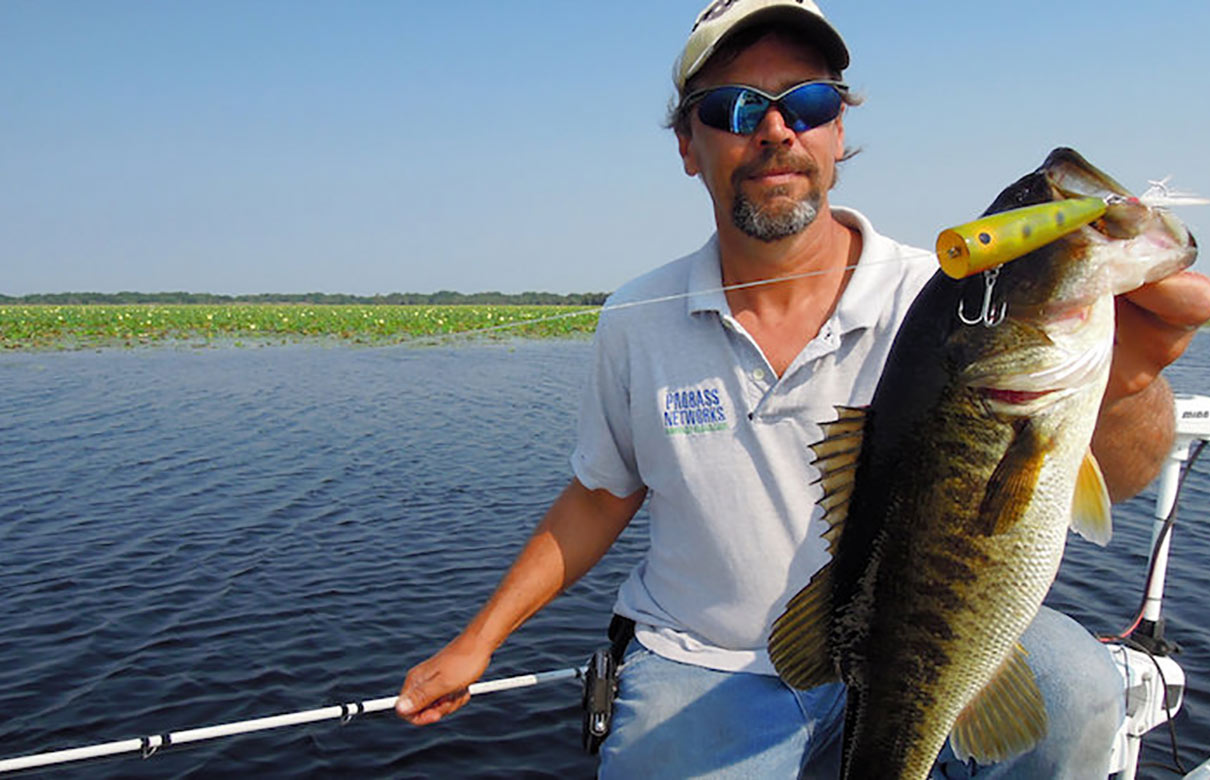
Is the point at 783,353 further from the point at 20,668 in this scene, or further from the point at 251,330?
the point at 251,330

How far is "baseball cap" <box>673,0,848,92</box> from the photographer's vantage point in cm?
294

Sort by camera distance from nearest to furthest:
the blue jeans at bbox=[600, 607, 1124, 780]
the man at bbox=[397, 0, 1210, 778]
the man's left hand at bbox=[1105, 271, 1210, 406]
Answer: the man's left hand at bbox=[1105, 271, 1210, 406]
the blue jeans at bbox=[600, 607, 1124, 780]
the man at bbox=[397, 0, 1210, 778]

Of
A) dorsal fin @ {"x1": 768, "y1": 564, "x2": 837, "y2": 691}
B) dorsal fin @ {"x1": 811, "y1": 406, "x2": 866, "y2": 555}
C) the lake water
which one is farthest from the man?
the lake water

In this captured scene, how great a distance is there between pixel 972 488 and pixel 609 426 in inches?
65.5

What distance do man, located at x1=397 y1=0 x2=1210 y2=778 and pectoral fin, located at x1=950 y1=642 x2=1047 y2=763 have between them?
41cm

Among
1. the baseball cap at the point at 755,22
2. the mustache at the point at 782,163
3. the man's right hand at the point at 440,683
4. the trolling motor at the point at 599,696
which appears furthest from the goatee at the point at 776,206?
the man's right hand at the point at 440,683

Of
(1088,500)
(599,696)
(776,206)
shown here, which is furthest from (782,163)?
(599,696)

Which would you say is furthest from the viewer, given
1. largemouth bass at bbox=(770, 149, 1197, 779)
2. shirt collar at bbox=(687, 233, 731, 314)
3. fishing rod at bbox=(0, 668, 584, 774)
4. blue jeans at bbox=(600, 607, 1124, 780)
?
fishing rod at bbox=(0, 668, 584, 774)

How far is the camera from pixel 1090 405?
1.88 meters

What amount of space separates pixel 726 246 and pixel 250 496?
10.6m

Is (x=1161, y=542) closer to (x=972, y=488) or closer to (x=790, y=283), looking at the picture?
(x=790, y=283)

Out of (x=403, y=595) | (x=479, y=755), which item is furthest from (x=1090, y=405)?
(x=403, y=595)

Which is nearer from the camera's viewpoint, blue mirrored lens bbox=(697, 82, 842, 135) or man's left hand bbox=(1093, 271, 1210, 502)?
man's left hand bbox=(1093, 271, 1210, 502)

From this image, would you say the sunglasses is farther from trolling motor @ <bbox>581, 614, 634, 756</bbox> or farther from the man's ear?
trolling motor @ <bbox>581, 614, 634, 756</bbox>
